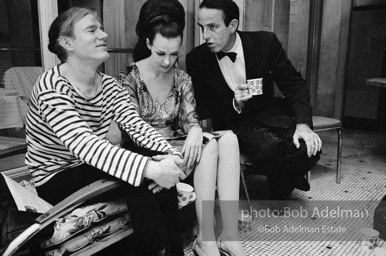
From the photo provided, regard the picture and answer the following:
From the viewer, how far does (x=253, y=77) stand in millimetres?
2354

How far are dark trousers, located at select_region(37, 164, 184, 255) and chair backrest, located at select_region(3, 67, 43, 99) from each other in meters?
1.03

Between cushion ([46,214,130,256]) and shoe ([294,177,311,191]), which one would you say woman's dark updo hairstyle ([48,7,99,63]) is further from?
shoe ([294,177,311,191])

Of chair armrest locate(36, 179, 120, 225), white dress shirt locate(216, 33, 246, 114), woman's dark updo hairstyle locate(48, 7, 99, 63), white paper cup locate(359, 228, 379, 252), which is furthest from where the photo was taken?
white dress shirt locate(216, 33, 246, 114)

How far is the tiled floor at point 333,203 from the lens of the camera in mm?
1962

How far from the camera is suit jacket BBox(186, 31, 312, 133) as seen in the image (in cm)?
231

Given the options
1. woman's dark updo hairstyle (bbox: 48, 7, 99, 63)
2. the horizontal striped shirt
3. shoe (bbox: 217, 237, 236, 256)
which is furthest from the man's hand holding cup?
woman's dark updo hairstyle (bbox: 48, 7, 99, 63)

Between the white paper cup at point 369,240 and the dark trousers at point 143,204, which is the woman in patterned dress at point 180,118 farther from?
the white paper cup at point 369,240

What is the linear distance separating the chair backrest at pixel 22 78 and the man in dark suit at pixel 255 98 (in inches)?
38.8

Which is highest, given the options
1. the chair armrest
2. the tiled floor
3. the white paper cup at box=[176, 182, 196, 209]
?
the chair armrest

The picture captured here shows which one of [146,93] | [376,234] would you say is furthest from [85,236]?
[376,234]

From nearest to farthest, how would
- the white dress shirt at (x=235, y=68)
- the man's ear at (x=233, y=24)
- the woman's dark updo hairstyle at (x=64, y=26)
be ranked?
the woman's dark updo hairstyle at (x=64, y=26)
the man's ear at (x=233, y=24)
the white dress shirt at (x=235, y=68)

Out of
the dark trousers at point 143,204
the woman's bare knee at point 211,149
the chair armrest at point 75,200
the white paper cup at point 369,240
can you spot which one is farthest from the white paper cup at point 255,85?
the chair armrest at point 75,200

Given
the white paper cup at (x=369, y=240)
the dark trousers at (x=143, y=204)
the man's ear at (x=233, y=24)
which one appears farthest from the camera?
the man's ear at (x=233, y=24)

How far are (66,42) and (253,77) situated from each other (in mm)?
1203
